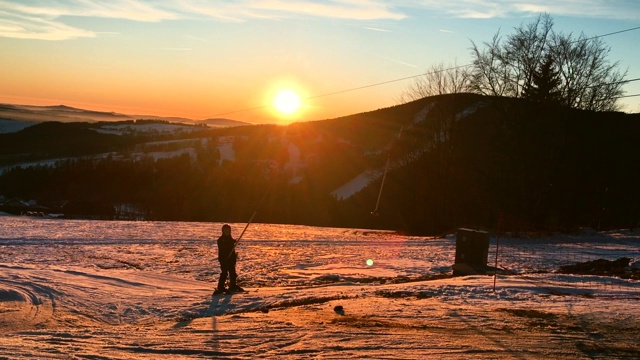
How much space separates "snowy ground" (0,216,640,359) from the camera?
10.2 meters

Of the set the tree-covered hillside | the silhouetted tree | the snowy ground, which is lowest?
the snowy ground

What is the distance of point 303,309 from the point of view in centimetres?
1399

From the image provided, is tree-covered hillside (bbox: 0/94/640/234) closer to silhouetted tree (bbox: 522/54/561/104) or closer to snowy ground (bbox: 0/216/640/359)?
silhouetted tree (bbox: 522/54/561/104)

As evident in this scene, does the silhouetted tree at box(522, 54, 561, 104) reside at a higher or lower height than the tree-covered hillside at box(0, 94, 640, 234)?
higher

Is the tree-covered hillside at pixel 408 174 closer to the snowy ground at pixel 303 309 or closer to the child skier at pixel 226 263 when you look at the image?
the child skier at pixel 226 263

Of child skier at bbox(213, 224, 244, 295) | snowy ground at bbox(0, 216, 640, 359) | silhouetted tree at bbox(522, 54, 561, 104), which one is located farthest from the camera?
silhouetted tree at bbox(522, 54, 561, 104)

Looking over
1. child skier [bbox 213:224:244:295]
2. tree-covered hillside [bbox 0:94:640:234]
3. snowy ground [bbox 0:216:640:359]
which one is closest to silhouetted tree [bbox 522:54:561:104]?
tree-covered hillside [bbox 0:94:640:234]

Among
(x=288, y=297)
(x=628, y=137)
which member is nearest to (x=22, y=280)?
(x=288, y=297)

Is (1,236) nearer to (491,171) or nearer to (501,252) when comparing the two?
(501,252)

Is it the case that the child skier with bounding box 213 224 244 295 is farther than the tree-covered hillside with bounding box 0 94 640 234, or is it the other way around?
the tree-covered hillside with bounding box 0 94 640 234

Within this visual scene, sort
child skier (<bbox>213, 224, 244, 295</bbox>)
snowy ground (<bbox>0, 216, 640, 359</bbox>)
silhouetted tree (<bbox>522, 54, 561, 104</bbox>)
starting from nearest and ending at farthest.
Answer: snowy ground (<bbox>0, 216, 640, 359</bbox>)
child skier (<bbox>213, 224, 244, 295</bbox>)
silhouetted tree (<bbox>522, 54, 561, 104</bbox>)

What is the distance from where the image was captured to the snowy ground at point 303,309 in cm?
1019

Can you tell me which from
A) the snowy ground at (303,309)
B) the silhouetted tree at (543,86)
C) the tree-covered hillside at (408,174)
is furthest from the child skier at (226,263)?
the silhouetted tree at (543,86)

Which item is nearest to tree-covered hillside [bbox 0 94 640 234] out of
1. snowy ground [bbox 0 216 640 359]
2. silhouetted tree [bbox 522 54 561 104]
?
silhouetted tree [bbox 522 54 561 104]
